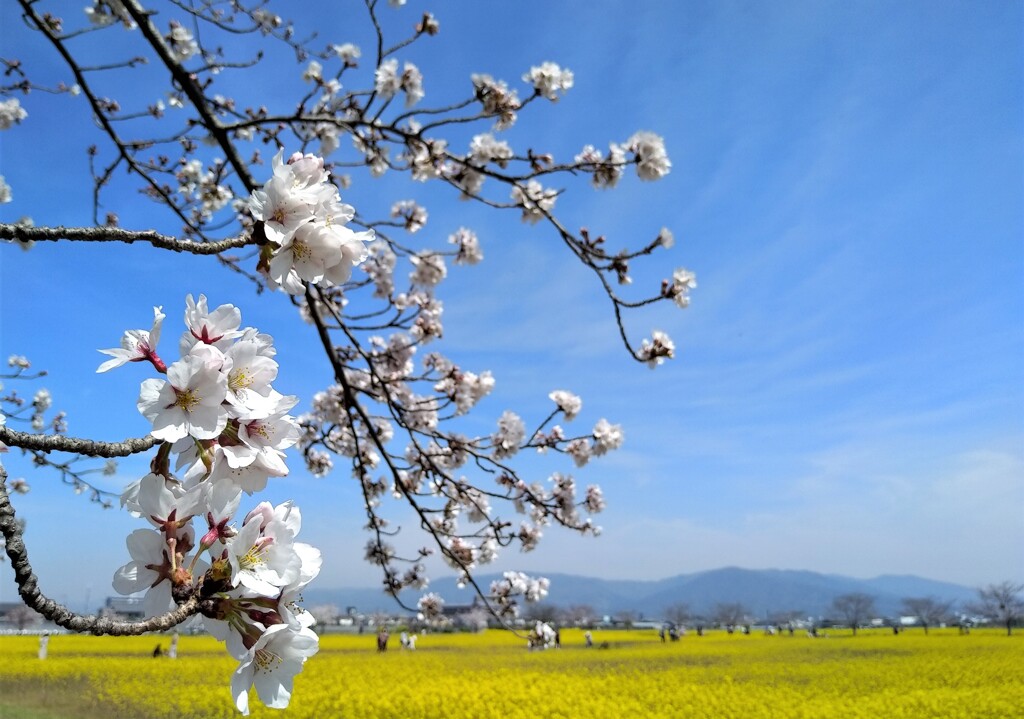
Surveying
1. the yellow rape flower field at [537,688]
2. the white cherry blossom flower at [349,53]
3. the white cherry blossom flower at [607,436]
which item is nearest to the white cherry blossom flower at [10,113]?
the white cherry blossom flower at [349,53]

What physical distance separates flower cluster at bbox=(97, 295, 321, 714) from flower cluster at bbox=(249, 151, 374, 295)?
153 mm

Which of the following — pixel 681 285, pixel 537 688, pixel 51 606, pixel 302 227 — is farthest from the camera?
pixel 537 688

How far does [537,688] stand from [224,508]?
1238 centimetres

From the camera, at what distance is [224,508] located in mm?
851

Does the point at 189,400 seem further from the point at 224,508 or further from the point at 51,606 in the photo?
the point at 51,606

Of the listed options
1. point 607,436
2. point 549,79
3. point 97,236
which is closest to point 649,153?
point 549,79

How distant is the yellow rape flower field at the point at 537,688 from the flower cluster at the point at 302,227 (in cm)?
980

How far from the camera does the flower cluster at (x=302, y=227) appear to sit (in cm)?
97

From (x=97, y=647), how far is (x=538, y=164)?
26077mm

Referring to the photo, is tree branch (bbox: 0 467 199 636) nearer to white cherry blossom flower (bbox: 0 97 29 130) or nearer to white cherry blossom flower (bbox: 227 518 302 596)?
white cherry blossom flower (bbox: 227 518 302 596)

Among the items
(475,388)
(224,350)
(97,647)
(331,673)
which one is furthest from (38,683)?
(224,350)

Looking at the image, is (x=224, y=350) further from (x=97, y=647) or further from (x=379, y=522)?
(x=97, y=647)

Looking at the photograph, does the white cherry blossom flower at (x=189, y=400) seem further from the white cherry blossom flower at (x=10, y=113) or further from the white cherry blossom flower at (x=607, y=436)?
the white cherry blossom flower at (x=10, y=113)

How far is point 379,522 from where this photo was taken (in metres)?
3.57
